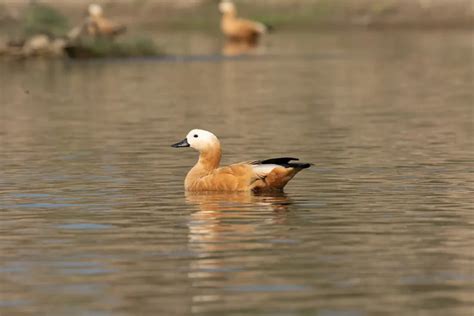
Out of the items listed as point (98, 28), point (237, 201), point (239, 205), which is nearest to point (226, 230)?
point (239, 205)

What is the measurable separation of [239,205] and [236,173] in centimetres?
98

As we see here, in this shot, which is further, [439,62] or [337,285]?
[439,62]

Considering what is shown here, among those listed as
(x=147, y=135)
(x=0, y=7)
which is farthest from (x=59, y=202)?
(x=0, y=7)

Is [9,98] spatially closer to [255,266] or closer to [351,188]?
[351,188]

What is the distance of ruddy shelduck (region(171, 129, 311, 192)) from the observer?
17.1 meters

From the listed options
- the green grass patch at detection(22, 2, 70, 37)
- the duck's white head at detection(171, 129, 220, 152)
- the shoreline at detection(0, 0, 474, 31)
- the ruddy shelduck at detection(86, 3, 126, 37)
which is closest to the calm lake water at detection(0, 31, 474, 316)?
the duck's white head at detection(171, 129, 220, 152)

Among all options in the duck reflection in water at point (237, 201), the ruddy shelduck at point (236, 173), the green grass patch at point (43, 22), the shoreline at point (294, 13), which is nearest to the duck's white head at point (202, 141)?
the ruddy shelduck at point (236, 173)

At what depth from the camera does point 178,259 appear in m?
13.0

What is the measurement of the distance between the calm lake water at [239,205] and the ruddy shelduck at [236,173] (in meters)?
0.16

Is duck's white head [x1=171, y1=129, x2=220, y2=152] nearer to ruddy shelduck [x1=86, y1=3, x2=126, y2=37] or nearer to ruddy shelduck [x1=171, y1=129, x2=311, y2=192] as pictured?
ruddy shelduck [x1=171, y1=129, x2=311, y2=192]

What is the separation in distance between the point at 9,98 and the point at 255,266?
76.4 ft

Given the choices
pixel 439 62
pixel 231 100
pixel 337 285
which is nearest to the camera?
pixel 337 285

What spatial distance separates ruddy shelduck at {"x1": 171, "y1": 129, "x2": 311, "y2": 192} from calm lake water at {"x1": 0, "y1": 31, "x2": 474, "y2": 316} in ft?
0.52

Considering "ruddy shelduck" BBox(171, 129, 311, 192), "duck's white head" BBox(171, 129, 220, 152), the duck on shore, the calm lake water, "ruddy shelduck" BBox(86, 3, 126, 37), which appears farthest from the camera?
"ruddy shelduck" BBox(86, 3, 126, 37)
